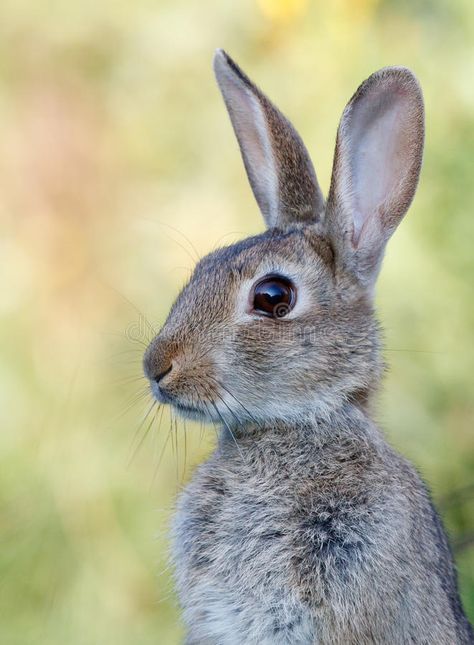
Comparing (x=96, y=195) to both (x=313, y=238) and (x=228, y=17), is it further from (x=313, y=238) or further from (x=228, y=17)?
(x=313, y=238)

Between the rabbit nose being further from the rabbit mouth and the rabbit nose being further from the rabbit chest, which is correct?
the rabbit chest

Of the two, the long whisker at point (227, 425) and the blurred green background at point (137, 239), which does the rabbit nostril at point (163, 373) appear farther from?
the blurred green background at point (137, 239)

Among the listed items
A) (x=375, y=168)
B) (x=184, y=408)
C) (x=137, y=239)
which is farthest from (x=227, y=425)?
(x=137, y=239)

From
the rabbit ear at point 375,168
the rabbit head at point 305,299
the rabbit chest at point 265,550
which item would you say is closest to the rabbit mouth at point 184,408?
the rabbit head at point 305,299

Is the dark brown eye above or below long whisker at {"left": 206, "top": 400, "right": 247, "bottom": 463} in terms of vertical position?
above

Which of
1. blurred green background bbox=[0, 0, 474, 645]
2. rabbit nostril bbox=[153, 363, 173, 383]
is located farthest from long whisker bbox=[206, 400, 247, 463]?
blurred green background bbox=[0, 0, 474, 645]

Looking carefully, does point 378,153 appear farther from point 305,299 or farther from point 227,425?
point 227,425
